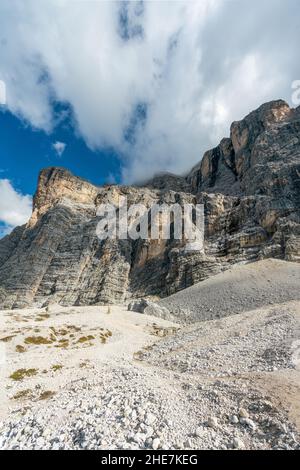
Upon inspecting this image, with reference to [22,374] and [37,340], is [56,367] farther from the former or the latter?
[37,340]

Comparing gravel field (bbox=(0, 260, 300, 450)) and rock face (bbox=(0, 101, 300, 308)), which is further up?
rock face (bbox=(0, 101, 300, 308))

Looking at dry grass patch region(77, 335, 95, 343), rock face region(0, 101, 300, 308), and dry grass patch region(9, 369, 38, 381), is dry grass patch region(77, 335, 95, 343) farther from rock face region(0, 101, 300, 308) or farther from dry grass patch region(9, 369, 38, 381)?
rock face region(0, 101, 300, 308)

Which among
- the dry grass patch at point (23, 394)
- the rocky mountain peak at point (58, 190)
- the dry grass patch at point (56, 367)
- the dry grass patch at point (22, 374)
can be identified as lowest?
the dry grass patch at point (23, 394)

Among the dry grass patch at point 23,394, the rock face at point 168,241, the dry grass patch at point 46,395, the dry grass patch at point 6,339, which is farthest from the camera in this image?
the rock face at point 168,241

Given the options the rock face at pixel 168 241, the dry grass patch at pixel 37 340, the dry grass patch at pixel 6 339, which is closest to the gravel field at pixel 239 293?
the rock face at pixel 168 241

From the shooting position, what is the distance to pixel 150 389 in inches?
476

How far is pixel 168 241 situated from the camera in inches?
3629

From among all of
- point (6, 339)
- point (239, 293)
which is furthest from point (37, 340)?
point (239, 293)

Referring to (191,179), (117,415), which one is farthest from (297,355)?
(191,179)

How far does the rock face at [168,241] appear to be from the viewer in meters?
73.9

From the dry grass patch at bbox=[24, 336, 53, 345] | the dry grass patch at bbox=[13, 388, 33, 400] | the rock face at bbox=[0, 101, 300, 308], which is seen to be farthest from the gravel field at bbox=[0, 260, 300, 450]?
the rock face at bbox=[0, 101, 300, 308]

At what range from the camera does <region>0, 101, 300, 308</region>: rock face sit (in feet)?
243

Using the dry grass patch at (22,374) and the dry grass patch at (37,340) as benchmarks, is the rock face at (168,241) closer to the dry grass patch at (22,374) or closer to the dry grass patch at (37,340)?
the dry grass patch at (37,340)

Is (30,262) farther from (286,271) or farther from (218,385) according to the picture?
(218,385)
